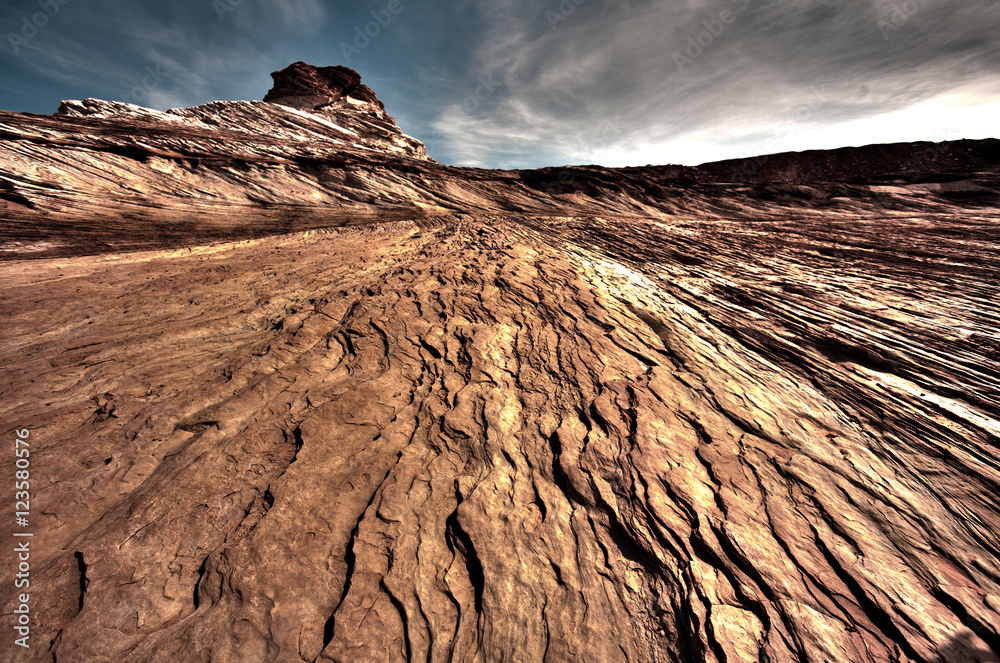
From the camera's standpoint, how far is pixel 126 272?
7.73 meters

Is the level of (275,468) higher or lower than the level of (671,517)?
higher

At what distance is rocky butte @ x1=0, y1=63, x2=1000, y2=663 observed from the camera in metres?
2.59

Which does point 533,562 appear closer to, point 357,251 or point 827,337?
point 827,337

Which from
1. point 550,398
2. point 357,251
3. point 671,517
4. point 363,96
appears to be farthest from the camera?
point 363,96

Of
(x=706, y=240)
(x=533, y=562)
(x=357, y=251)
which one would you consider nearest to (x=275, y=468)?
(x=533, y=562)

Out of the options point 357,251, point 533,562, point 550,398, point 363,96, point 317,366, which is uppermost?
point 363,96

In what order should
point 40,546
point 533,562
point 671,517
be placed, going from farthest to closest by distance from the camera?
point 671,517 → point 533,562 → point 40,546

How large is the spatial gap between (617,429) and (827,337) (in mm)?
4894

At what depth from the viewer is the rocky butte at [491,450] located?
8.48 feet

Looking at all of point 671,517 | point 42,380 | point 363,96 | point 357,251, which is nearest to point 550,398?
point 671,517

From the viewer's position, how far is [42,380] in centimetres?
430

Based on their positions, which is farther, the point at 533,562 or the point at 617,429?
the point at 617,429

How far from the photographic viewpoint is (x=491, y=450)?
13.1ft

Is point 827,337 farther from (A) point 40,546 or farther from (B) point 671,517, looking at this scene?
(A) point 40,546
